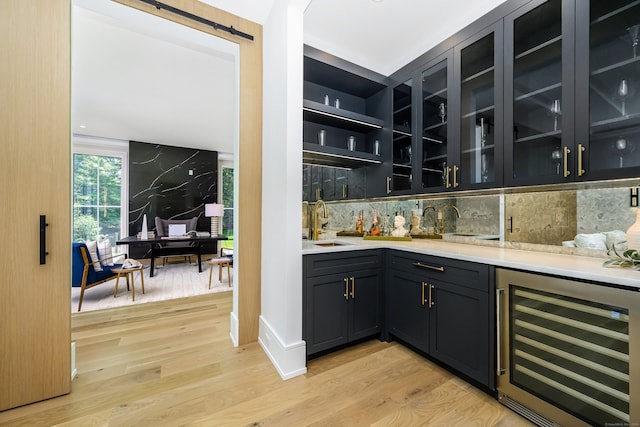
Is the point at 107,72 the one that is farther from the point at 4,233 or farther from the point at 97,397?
the point at 97,397

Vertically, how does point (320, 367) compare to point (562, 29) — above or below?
below

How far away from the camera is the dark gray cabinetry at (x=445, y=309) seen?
1.60 meters

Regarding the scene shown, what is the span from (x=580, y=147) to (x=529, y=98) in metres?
0.51

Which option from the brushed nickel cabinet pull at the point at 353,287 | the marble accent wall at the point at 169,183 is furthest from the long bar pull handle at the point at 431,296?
the marble accent wall at the point at 169,183

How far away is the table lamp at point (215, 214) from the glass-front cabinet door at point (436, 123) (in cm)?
517

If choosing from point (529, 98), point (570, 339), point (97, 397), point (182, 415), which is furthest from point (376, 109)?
point (97, 397)

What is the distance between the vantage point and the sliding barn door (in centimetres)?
149

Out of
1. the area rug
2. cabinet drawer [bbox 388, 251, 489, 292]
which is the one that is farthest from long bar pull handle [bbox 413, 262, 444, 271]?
the area rug

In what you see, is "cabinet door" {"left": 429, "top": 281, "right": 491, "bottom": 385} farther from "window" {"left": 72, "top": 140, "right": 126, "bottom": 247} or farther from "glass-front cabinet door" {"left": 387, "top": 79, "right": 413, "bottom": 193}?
"window" {"left": 72, "top": 140, "right": 126, "bottom": 247}

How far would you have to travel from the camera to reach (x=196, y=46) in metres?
2.21

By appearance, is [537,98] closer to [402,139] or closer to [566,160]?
[566,160]

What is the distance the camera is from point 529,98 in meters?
1.79

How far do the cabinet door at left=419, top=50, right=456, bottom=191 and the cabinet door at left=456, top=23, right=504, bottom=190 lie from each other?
0.28 feet

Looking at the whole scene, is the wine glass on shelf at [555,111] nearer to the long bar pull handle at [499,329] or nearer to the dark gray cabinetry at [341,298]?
the long bar pull handle at [499,329]
